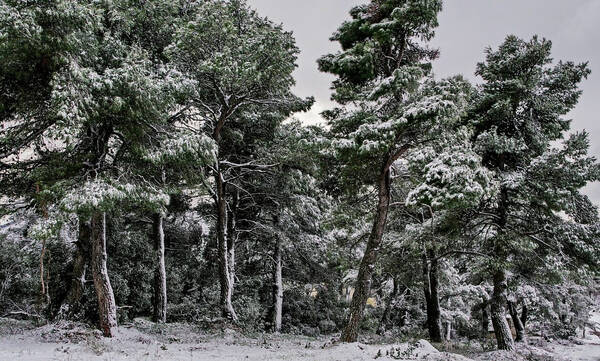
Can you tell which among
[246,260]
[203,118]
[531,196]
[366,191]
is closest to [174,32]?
[203,118]

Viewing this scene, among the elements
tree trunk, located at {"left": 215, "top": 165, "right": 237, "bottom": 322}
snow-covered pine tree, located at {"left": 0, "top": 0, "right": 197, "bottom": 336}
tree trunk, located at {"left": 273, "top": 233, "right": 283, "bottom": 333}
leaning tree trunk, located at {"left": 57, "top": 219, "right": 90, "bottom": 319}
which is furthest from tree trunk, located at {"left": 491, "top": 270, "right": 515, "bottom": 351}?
leaning tree trunk, located at {"left": 57, "top": 219, "right": 90, "bottom": 319}

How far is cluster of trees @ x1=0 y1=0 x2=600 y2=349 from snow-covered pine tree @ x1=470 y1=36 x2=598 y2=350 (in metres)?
0.06

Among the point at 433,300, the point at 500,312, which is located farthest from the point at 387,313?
the point at 500,312

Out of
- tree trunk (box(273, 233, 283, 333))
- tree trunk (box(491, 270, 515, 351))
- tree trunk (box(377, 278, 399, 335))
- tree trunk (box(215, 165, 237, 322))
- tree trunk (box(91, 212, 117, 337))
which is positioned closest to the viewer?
tree trunk (box(91, 212, 117, 337))

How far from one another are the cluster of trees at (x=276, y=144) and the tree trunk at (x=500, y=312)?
5 centimetres

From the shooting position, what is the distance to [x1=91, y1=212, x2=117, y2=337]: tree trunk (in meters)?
9.42

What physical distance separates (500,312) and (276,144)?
9643 millimetres

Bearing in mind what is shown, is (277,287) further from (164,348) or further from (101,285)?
(164,348)

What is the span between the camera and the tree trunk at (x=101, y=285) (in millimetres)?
9424

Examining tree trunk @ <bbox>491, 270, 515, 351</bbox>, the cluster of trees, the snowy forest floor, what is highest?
the cluster of trees

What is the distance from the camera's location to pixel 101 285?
9.62 metres

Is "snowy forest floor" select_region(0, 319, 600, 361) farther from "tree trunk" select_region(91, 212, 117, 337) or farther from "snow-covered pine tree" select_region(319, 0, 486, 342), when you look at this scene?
"snow-covered pine tree" select_region(319, 0, 486, 342)

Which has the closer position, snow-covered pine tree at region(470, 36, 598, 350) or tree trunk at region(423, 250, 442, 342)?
snow-covered pine tree at region(470, 36, 598, 350)

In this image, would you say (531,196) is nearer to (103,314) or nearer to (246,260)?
(103,314)
